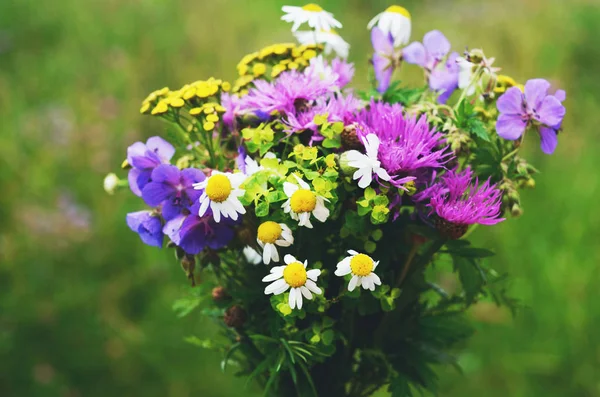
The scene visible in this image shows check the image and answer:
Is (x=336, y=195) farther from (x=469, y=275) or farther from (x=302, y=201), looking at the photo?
(x=469, y=275)

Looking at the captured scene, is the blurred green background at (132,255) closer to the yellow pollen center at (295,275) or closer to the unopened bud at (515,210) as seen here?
the unopened bud at (515,210)

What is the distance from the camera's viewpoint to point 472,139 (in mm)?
790

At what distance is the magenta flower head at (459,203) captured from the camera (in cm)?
73

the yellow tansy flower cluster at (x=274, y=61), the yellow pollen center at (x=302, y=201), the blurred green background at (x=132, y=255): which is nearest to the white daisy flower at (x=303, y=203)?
the yellow pollen center at (x=302, y=201)

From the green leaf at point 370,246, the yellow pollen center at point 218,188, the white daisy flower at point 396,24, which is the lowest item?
the green leaf at point 370,246

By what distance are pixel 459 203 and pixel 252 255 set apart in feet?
0.87

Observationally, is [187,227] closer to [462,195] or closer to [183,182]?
[183,182]

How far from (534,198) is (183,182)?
1983mm

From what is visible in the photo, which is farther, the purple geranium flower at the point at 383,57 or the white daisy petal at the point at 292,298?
the purple geranium flower at the point at 383,57

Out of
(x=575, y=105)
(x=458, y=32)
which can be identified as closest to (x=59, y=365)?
(x=575, y=105)

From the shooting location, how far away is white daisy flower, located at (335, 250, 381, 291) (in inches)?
27.8

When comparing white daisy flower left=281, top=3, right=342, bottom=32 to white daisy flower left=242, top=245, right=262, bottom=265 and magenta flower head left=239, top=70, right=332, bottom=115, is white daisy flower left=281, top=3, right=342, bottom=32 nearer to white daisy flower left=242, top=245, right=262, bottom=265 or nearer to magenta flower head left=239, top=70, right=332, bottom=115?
magenta flower head left=239, top=70, right=332, bottom=115

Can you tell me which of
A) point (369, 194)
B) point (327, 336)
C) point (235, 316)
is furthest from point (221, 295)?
point (369, 194)

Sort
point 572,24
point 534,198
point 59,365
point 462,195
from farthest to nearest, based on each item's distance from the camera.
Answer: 1. point 572,24
2. point 534,198
3. point 59,365
4. point 462,195
